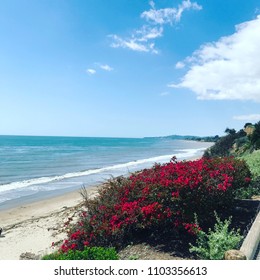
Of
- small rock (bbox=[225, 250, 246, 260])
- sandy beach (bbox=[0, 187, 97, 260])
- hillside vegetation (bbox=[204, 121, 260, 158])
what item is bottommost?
sandy beach (bbox=[0, 187, 97, 260])

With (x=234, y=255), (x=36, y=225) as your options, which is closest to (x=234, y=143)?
(x=36, y=225)

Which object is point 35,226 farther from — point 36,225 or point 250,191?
point 250,191

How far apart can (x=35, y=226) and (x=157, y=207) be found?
10.2 metres

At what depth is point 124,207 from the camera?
352 inches

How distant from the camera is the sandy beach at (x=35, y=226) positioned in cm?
1324

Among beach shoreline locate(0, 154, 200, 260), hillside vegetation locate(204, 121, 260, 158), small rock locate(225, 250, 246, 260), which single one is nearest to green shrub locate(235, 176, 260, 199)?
beach shoreline locate(0, 154, 200, 260)

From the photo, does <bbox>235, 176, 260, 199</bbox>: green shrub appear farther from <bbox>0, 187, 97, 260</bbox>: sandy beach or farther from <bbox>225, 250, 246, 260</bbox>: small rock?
<bbox>0, 187, 97, 260</bbox>: sandy beach

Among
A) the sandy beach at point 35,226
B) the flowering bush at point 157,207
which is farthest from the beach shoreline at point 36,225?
the flowering bush at point 157,207

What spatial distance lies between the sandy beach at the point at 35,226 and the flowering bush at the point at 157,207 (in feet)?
A: 8.57

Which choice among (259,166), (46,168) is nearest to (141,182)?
(259,166)

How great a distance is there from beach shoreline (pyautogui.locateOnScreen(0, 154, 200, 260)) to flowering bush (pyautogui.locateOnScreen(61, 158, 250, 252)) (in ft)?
7.57

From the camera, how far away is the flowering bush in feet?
27.7

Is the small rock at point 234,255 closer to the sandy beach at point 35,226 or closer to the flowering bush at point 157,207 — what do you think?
the flowering bush at point 157,207
